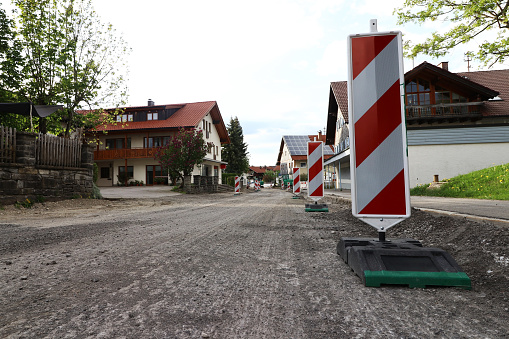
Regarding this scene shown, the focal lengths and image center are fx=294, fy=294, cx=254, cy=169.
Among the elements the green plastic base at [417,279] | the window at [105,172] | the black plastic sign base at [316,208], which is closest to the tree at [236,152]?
the window at [105,172]

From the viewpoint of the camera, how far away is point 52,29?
39.8 ft

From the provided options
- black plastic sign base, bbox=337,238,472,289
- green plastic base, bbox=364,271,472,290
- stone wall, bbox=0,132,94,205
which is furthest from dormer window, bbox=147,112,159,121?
green plastic base, bbox=364,271,472,290

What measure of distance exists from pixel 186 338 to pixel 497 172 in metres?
14.4

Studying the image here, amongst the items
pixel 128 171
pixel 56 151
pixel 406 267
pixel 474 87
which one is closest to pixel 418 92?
pixel 474 87

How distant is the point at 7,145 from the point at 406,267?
10990mm

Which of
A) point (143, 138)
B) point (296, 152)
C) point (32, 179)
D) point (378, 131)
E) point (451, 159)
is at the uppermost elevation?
point (143, 138)

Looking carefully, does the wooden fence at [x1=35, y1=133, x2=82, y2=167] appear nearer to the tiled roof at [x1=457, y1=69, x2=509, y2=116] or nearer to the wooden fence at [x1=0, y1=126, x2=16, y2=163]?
the wooden fence at [x1=0, y1=126, x2=16, y2=163]

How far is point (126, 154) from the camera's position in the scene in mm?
32969

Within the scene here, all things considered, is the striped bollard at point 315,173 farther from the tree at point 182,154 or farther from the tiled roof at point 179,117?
the tiled roof at point 179,117

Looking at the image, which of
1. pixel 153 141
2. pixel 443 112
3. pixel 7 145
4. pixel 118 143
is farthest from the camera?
pixel 118 143

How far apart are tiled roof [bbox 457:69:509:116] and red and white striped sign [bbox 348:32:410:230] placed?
Result: 896 inches

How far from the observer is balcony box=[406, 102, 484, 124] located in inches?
770

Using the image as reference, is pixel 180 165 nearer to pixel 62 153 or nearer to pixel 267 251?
pixel 62 153

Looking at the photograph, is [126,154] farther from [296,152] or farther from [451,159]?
[451,159]
